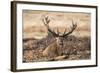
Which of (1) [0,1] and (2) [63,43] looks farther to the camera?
(2) [63,43]

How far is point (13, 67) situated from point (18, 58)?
0.29ft

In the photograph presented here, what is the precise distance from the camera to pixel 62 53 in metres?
2.15

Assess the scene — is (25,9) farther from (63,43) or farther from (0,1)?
(63,43)

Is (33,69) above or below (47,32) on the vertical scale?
below

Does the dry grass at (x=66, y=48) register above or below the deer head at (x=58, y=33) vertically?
below

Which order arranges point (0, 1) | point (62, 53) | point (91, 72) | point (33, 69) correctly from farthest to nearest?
point (91, 72)
point (62, 53)
point (33, 69)
point (0, 1)

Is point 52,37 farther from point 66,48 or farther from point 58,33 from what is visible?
point 66,48

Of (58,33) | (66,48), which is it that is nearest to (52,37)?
(58,33)

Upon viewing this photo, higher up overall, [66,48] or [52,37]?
[52,37]

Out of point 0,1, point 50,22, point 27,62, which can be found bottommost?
point 27,62

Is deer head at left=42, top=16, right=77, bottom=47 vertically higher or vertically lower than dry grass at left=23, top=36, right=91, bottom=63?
higher

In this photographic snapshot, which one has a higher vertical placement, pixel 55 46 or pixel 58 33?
pixel 58 33

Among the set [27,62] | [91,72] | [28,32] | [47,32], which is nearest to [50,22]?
[47,32]

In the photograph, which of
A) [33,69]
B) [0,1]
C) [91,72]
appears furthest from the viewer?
[91,72]
